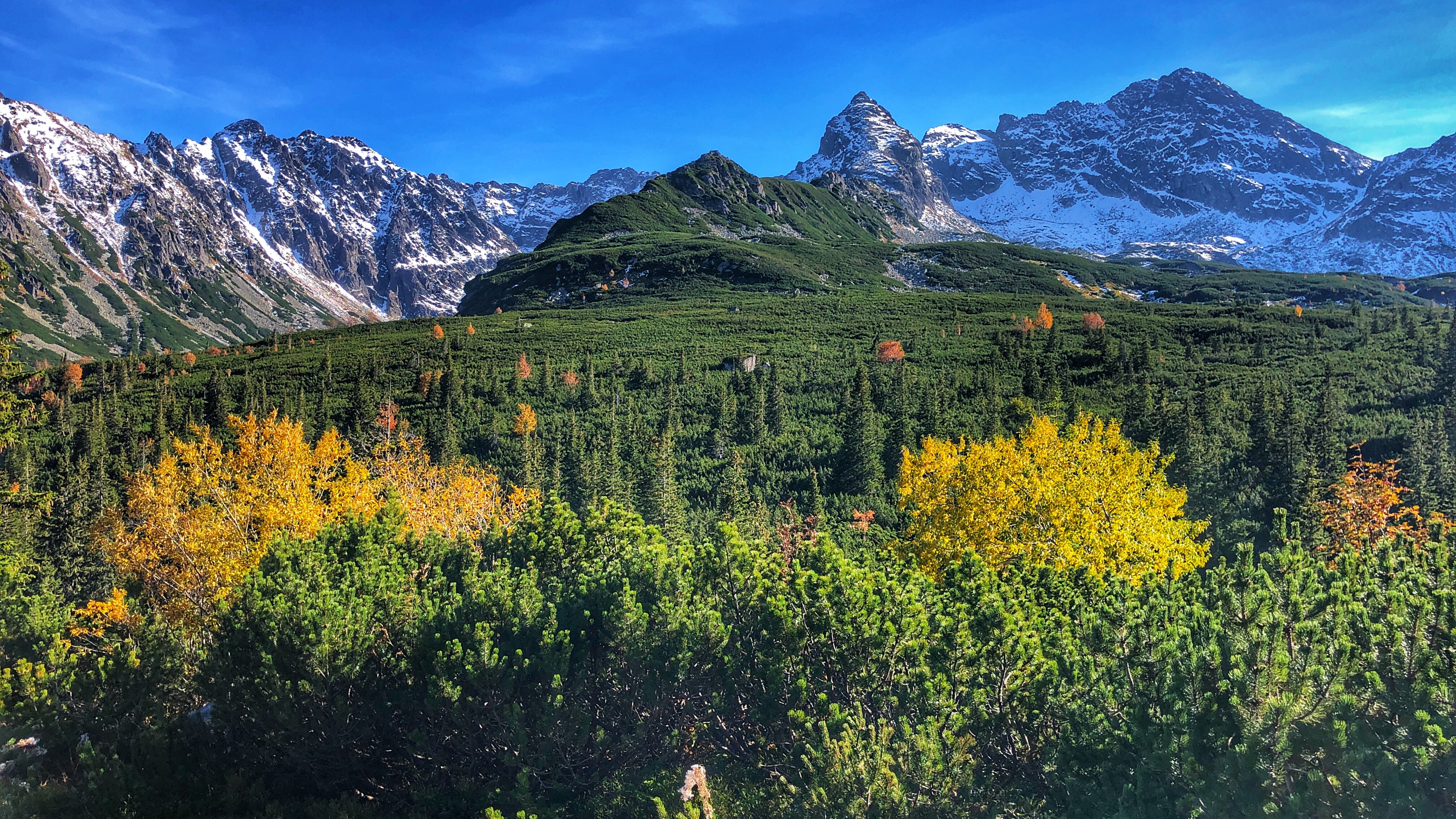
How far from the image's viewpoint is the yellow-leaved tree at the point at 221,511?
2331 centimetres

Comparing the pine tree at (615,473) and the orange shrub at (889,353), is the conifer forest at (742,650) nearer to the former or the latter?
the pine tree at (615,473)

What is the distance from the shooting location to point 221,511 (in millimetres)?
25297

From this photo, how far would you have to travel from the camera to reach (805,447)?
2154 inches

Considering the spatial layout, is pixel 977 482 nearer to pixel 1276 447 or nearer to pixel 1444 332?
pixel 1276 447

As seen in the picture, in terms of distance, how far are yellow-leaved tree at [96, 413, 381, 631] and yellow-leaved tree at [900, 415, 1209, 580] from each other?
64.5 ft

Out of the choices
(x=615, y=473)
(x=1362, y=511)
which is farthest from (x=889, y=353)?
(x=1362, y=511)

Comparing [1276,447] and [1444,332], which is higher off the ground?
[1444,332]

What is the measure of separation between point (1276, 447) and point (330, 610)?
48.4 metres

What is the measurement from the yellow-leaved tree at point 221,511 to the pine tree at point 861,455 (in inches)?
1205

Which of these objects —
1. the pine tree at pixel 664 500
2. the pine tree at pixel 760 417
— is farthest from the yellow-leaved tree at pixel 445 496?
the pine tree at pixel 760 417

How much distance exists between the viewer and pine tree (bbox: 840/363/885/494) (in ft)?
160

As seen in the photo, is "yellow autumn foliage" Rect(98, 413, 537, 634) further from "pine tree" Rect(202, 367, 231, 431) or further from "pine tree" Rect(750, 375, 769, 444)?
"pine tree" Rect(202, 367, 231, 431)

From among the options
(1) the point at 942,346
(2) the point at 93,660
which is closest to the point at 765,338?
(1) the point at 942,346

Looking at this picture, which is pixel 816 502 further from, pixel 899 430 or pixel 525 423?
pixel 525 423
